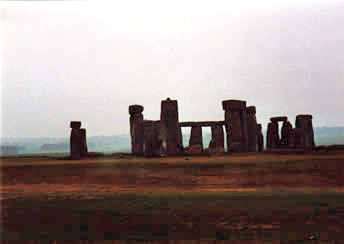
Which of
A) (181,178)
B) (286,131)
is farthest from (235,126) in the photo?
(181,178)

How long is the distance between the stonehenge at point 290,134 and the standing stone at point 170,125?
6270mm

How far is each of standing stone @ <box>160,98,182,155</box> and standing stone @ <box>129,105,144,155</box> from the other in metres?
1.39

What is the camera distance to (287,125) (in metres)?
28.8

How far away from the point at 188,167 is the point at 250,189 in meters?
4.97

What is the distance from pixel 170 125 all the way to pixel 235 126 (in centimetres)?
412

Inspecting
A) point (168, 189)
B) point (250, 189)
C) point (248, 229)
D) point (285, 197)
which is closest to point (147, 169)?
point (168, 189)

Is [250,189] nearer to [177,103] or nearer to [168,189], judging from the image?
[168,189]

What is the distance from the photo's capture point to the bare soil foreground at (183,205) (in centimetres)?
678

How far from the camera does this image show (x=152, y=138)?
2433 cm

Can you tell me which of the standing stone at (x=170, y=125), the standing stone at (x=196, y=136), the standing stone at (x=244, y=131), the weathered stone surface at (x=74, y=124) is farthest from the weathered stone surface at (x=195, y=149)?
the weathered stone surface at (x=74, y=124)

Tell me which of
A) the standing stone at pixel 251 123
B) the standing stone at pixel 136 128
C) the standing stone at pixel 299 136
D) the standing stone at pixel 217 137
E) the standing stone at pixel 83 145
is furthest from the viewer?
the standing stone at pixel 251 123

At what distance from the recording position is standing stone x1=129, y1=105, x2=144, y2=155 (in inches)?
1005

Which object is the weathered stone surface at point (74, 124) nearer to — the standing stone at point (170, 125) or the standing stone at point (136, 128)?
the standing stone at point (136, 128)

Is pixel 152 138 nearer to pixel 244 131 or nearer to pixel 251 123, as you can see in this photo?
pixel 244 131
